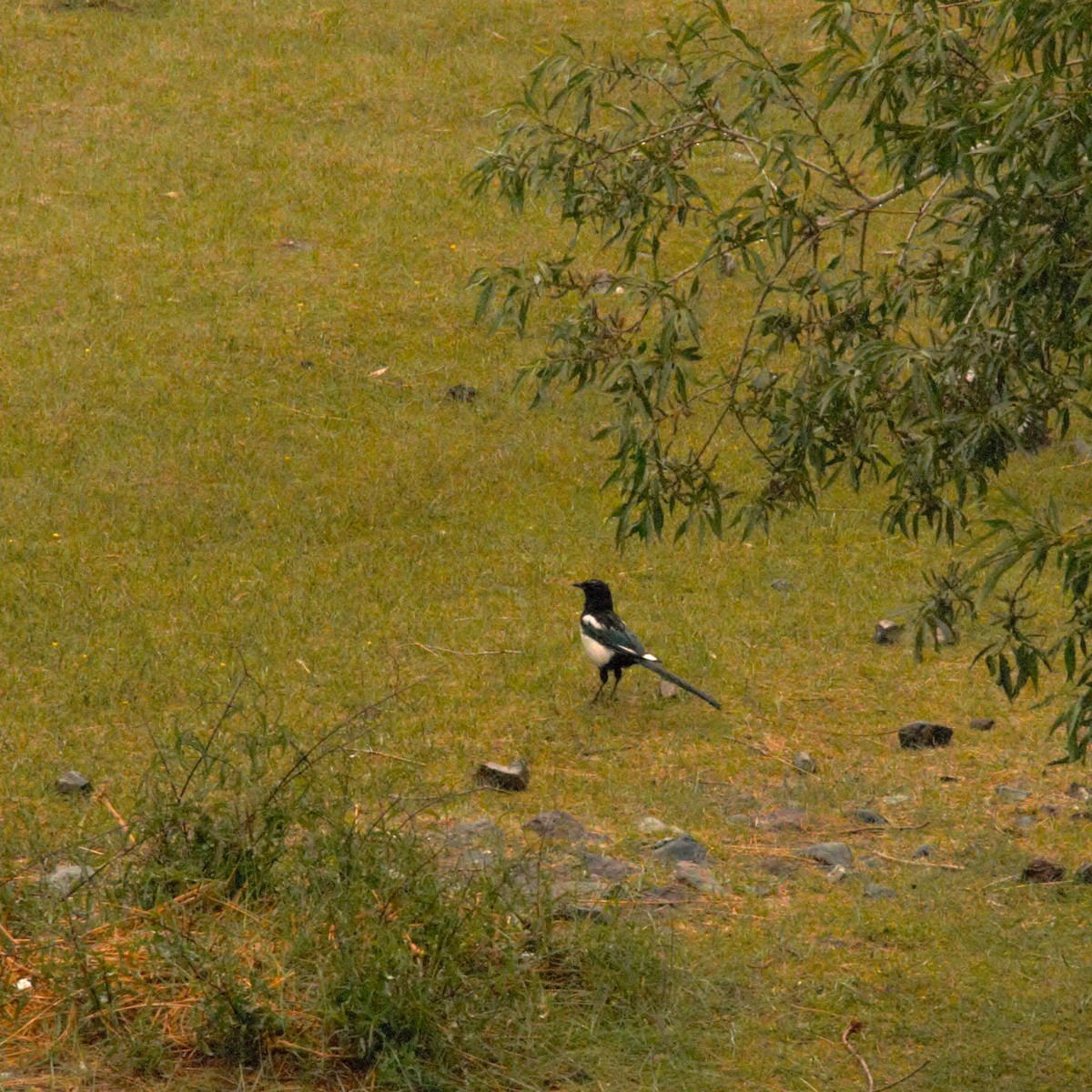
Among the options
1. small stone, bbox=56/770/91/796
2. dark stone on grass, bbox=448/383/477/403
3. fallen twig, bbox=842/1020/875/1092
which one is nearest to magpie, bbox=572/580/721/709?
small stone, bbox=56/770/91/796

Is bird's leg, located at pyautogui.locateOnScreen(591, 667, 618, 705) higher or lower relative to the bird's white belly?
lower

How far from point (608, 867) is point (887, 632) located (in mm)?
4666

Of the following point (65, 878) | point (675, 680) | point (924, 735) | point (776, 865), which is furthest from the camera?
point (675, 680)

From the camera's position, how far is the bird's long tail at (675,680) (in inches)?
460

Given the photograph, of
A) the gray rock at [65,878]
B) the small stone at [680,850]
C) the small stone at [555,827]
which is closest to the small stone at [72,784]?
the gray rock at [65,878]

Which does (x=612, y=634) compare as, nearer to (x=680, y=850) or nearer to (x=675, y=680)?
(x=675, y=680)

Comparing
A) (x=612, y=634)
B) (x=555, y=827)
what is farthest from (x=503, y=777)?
(x=612, y=634)

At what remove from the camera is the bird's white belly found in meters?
12.0

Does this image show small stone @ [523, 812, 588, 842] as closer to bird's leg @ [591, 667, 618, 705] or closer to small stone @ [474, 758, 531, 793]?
small stone @ [474, 758, 531, 793]

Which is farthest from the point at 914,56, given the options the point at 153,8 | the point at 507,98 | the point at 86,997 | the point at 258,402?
the point at 153,8

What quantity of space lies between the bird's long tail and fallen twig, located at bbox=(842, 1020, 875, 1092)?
12.4 ft

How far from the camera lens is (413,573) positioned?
14.3 meters

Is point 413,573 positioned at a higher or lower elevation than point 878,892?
lower

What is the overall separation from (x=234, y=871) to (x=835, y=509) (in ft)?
30.9
